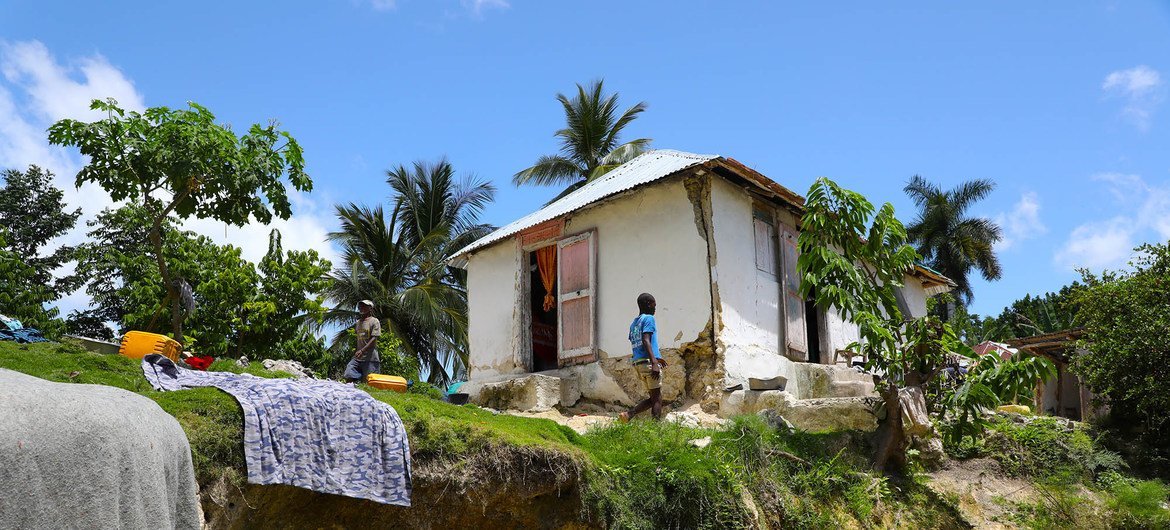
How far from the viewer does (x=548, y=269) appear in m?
13.7

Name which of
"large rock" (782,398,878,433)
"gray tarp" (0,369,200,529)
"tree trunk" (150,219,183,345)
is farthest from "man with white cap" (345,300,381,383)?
"gray tarp" (0,369,200,529)

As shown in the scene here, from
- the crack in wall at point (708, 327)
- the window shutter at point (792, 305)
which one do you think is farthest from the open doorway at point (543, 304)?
the window shutter at point (792, 305)

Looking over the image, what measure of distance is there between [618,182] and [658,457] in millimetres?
5360

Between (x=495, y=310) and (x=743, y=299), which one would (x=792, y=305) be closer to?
(x=743, y=299)

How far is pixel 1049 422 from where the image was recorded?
10992 mm

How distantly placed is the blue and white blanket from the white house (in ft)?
16.2

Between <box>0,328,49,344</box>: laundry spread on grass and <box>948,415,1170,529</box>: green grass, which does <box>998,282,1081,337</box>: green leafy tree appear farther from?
<box>0,328,49,344</box>: laundry spread on grass

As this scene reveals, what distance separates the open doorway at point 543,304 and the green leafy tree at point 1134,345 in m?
6.82

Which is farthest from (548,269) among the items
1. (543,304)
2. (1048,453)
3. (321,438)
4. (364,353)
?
(321,438)

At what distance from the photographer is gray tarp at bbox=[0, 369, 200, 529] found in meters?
4.73

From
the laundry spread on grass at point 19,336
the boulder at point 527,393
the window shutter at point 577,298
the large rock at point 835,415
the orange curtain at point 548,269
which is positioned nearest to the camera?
the laundry spread on grass at point 19,336

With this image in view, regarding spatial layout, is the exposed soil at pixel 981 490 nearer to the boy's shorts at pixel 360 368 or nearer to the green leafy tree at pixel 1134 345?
the green leafy tree at pixel 1134 345

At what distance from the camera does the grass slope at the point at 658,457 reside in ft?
24.1

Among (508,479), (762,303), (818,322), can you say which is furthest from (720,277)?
(508,479)
